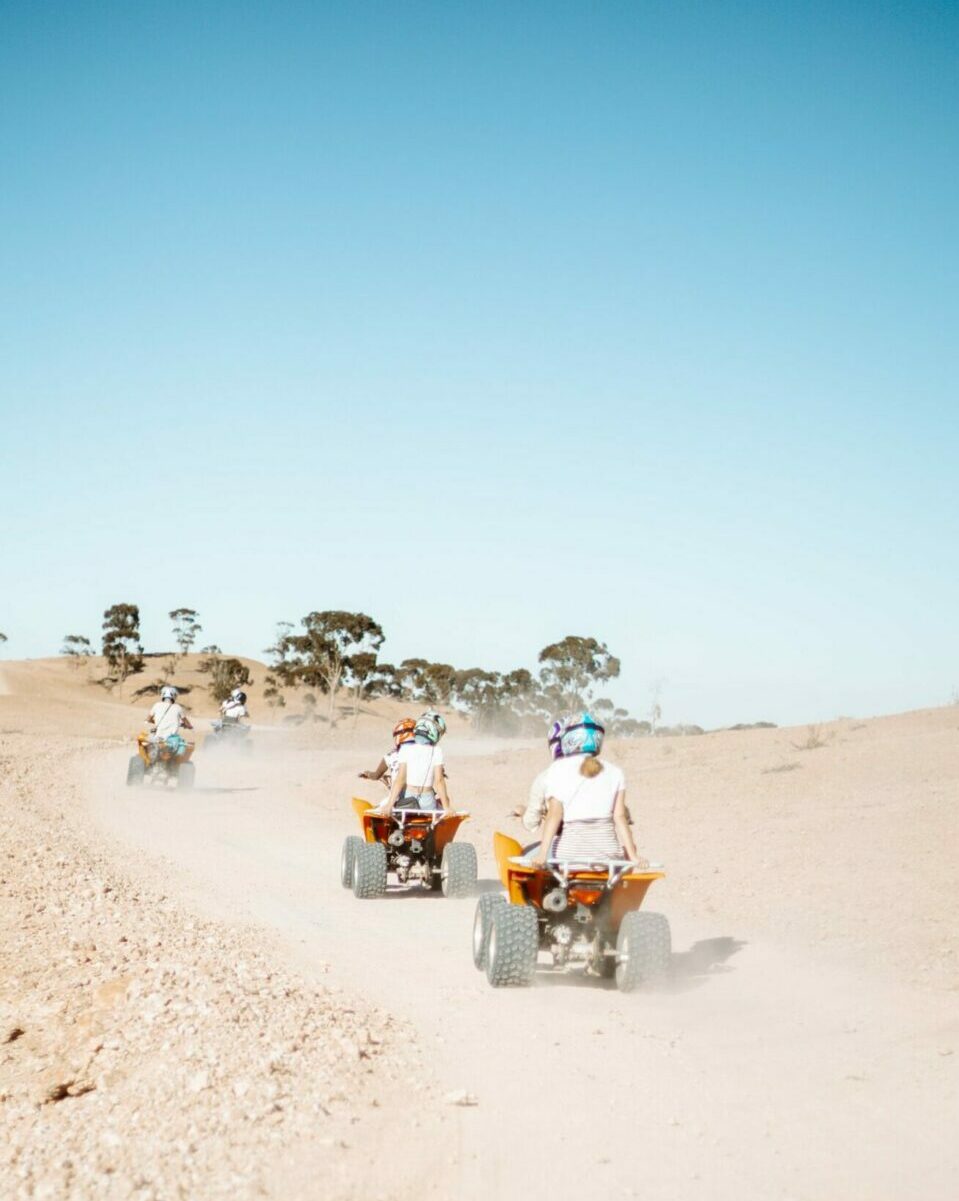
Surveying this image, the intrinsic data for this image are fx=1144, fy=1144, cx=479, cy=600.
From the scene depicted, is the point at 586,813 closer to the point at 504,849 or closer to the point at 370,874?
the point at 504,849

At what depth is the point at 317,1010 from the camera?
6.95m

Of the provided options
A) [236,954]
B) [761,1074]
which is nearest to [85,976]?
[236,954]

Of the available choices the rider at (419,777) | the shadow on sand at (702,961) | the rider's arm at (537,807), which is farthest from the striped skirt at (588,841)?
the rider at (419,777)

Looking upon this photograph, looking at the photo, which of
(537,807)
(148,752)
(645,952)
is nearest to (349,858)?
(537,807)

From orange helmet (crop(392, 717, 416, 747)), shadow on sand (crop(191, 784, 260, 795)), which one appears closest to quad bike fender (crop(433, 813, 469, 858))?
orange helmet (crop(392, 717, 416, 747))

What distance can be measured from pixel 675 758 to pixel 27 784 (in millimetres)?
A: 15295

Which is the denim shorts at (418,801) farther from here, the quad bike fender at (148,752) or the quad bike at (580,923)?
the quad bike fender at (148,752)

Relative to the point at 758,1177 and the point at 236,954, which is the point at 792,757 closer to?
the point at 236,954

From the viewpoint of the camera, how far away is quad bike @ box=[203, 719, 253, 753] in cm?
3541

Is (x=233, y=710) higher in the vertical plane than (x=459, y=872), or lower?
higher

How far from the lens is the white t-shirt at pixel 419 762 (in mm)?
12398

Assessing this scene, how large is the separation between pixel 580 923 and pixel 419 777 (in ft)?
14.8

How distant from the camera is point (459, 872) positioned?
1206 cm

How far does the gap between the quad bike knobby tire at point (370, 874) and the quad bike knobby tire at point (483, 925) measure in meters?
3.22
